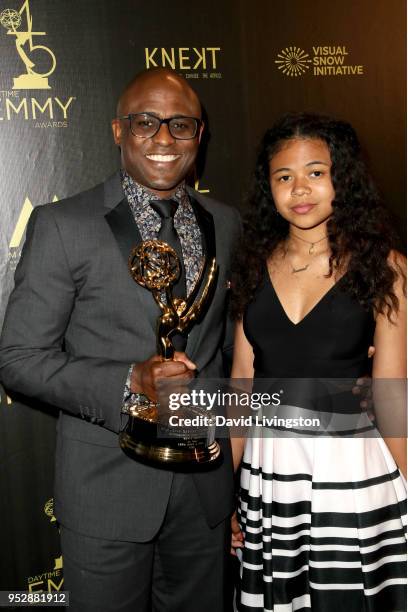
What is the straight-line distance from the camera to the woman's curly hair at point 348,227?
1624mm

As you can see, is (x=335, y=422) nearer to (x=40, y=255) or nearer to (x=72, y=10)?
(x=40, y=255)

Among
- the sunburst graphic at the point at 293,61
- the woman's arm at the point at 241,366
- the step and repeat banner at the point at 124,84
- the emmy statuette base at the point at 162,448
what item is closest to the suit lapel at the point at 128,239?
the emmy statuette base at the point at 162,448

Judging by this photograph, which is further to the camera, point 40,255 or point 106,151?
point 106,151

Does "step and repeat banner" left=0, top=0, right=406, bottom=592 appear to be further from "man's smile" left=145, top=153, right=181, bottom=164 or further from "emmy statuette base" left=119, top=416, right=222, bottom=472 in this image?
"emmy statuette base" left=119, top=416, right=222, bottom=472

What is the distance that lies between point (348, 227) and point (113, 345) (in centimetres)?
73

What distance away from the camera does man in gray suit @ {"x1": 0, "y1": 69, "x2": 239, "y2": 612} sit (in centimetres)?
155

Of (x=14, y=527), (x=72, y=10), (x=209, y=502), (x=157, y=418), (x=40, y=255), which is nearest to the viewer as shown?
(x=157, y=418)

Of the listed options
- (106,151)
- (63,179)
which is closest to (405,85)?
(106,151)

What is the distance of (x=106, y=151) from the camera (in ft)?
7.53

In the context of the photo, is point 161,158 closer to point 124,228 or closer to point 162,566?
point 124,228

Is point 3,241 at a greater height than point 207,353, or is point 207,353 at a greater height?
point 3,241

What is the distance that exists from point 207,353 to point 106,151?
102cm

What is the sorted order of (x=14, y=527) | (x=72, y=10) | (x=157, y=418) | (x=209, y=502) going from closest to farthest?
(x=157, y=418) < (x=209, y=502) < (x=72, y=10) < (x=14, y=527)

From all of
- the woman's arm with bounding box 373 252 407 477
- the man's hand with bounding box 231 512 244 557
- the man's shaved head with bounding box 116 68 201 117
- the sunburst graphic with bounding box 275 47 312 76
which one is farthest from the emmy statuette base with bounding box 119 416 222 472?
the sunburst graphic with bounding box 275 47 312 76
